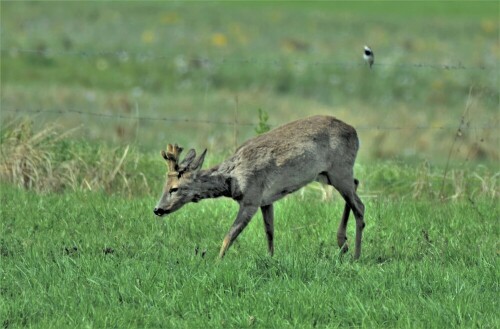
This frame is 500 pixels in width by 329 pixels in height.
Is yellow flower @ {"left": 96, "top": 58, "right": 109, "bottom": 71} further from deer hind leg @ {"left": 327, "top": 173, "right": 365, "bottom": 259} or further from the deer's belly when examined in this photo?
the deer's belly

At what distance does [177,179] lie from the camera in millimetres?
Result: 9750

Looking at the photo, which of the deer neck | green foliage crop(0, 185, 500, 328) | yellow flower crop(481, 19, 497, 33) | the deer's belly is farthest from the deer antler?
yellow flower crop(481, 19, 497, 33)

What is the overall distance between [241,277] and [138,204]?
3.26m

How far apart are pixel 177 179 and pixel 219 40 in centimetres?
2319

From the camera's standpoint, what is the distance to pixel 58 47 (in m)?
28.7

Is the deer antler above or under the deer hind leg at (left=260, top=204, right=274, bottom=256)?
above

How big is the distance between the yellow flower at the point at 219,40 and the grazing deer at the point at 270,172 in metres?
22.0

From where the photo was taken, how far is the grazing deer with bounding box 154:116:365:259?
973cm

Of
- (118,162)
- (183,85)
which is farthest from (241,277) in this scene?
(183,85)

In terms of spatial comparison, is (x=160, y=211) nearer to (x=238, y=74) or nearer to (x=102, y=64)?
(x=102, y=64)

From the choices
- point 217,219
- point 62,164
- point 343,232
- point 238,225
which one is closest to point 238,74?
point 62,164

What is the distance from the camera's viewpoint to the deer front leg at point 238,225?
952cm

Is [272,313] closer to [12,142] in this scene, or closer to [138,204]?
[138,204]

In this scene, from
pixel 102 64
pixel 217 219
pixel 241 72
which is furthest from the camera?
pixel 241 72
